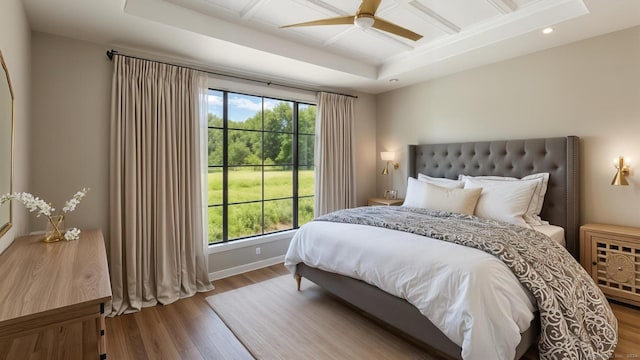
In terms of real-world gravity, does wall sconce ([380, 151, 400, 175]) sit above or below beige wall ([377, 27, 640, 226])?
below

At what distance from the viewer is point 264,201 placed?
4125 mm

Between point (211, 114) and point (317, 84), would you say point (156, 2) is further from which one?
point (317, 84)

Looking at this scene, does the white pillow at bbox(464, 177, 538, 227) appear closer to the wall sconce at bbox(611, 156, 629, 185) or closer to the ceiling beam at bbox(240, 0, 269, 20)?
the wall sconce at bbox(611, 156, 629, 185)

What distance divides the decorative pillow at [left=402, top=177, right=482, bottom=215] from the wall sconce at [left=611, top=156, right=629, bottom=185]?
111 centimetres

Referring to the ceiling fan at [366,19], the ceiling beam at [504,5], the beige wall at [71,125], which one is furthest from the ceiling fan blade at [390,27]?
the beige wall at [71,125]

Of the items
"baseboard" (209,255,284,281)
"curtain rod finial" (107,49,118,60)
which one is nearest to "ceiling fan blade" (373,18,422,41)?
"curtain rod finial" (107,49,118,60)

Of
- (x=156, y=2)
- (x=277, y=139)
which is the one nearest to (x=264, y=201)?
(x=277, y=139)

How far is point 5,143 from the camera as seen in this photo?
174 centimetres

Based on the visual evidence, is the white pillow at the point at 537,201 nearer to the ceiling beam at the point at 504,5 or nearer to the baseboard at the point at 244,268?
the ceiling beam at the point at 504,5

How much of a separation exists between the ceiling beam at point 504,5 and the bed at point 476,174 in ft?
4.56

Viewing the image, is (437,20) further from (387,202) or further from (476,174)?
(387,202)

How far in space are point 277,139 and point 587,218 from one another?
3603 millimetres

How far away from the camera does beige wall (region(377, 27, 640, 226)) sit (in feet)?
9.30

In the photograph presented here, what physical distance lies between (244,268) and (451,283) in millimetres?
2697
